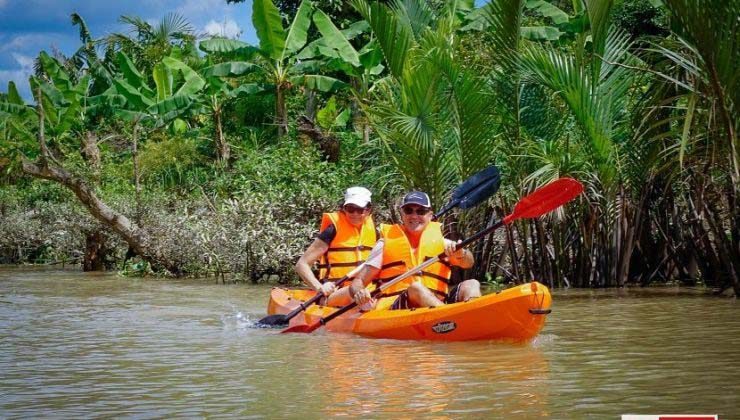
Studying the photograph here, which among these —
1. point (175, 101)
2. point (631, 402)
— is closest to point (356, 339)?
point (631, 402)

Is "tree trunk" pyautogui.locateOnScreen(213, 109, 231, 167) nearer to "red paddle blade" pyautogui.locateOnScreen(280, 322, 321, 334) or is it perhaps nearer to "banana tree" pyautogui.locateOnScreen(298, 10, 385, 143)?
"banana tree" pyautogui.locateOnScreen(298, 10, 385, 143)

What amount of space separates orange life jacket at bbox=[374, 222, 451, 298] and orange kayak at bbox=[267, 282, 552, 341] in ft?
1.19

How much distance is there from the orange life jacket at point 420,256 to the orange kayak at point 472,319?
0.36 meters

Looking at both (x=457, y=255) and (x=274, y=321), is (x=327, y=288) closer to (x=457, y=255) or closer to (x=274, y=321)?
(x=274, y=321)

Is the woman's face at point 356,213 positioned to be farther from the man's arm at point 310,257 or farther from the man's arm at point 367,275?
the man's arm at point 367,275

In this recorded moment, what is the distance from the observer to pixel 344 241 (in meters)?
9.61

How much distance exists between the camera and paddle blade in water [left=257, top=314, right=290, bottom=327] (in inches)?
354

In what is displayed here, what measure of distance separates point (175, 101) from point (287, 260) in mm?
8604

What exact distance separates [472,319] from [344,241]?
2.48 metres

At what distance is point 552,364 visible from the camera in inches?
253

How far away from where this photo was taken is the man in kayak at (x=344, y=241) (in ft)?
→ 31.2

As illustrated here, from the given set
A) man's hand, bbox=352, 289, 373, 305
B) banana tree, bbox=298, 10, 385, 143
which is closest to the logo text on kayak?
man's hand, bbox=352, 289, 373, 305

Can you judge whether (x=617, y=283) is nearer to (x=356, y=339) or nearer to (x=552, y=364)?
(x=356, y=339)

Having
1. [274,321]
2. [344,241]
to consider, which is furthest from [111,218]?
[274,321]
